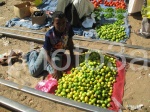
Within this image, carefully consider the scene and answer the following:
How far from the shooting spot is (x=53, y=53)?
16.0 ft

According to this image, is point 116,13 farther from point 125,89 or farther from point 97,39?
point 125,89

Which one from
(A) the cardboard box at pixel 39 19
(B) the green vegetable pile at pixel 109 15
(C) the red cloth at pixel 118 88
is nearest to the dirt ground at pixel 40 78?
(C) the red cloth at pixel 118 88

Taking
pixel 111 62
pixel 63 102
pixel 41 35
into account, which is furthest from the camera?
pixel 41 35

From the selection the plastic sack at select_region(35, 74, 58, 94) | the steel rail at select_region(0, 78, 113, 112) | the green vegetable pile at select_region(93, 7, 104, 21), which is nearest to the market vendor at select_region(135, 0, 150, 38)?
the green vegetable pile at select_region(93, 7, 104, 21)

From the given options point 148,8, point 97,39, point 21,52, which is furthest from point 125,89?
point 21,52

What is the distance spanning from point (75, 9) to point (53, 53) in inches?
81.1

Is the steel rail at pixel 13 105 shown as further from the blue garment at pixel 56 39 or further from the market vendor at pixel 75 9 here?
the market vendor at pixel 75 9

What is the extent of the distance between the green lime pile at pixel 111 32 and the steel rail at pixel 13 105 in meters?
3.17

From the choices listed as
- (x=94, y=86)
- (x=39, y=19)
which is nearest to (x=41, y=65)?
(x=94, y=86)

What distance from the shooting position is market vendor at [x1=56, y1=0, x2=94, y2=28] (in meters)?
6.35

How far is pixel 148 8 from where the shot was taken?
5.57m

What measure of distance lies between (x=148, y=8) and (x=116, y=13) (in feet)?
5.74

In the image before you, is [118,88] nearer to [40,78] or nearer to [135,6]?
[40,78]

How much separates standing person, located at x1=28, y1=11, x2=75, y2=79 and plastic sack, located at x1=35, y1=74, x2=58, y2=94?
6.9 inches
